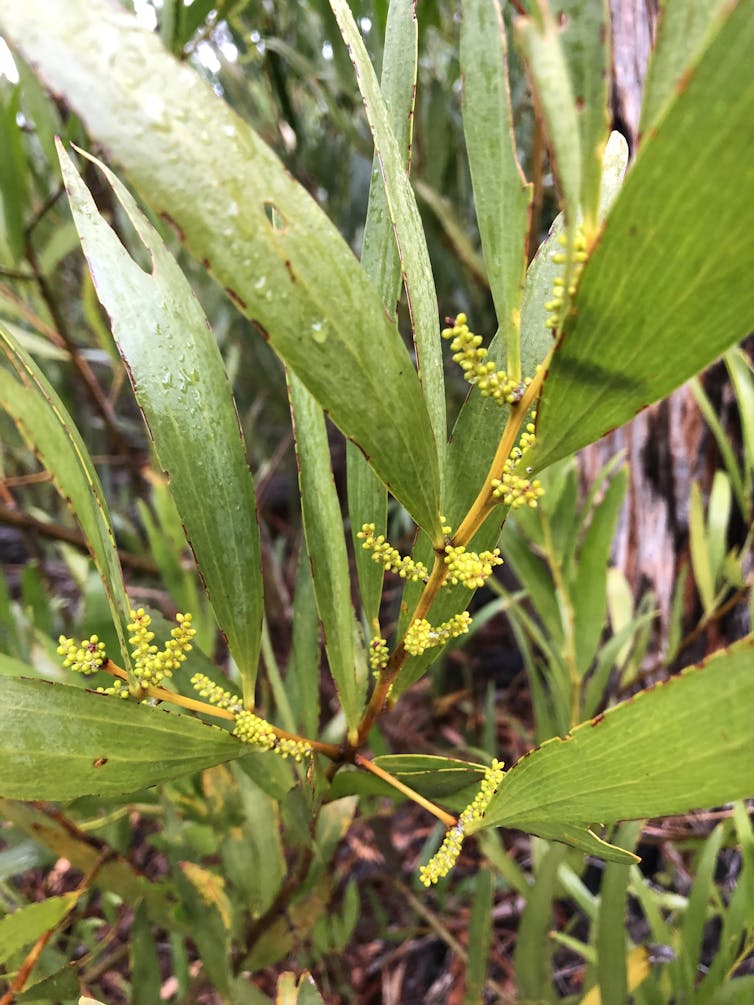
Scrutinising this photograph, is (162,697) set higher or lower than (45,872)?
higher

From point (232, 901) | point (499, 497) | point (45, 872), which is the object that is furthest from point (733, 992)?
point (45, 872)

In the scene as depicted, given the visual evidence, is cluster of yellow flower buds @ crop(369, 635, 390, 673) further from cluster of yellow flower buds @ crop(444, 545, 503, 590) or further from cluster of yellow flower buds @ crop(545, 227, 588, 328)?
cluster of yellow flower buds @ crop(545, 227, 588, 328)

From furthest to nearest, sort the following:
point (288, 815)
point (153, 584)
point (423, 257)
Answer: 1. point (153, 584)
2. point (288, 815)
3. point (423, 257)

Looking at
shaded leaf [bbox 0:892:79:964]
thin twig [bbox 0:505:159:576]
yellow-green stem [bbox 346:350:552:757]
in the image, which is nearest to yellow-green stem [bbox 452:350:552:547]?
yellow-green stem [bbox 346:350:552:757]

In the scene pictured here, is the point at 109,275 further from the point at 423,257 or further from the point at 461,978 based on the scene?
the point at 461,978

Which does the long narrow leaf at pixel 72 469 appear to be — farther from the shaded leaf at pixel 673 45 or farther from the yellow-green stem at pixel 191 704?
the shaded leaf at pixel 673 45

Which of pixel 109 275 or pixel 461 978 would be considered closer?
pixel 109 275

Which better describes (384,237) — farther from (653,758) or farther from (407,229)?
(653,758)
